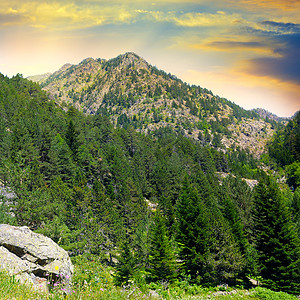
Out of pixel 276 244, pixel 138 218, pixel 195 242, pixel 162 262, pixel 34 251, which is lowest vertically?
pixel 138 218

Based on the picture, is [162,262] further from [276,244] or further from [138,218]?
[138,218]

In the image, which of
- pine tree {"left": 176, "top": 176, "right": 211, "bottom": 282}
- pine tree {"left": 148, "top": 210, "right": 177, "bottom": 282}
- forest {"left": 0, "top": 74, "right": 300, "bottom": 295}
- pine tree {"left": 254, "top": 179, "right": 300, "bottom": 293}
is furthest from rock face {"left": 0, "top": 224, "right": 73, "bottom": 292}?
pine tree {"left": 254, "top": 179, "right": 300, "bottom": 293}

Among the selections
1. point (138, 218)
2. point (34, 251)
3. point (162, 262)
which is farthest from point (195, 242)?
point (138, 218)

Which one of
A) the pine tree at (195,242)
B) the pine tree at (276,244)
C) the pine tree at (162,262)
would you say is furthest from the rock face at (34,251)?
the pine tree at (276,244)

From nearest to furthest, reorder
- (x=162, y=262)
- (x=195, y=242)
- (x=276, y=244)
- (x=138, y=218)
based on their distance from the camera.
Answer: (x=162, y=262), (x=195, y=242), (x=276, y=244), (x=138, y=218)

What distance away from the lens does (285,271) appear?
3005 centimetres

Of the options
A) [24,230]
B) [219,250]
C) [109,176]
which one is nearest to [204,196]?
[109,176]

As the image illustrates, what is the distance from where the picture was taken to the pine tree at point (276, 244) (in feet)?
98.2

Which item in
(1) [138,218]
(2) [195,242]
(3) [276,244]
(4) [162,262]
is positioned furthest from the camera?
(1) [138,218]

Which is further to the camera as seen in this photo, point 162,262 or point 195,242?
point 195,242

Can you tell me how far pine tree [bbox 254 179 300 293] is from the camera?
29922 millimetres

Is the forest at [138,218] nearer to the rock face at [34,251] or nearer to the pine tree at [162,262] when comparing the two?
the pine tree at [162,262]

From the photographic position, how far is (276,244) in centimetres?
3145

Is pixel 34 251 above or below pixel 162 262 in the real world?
above
